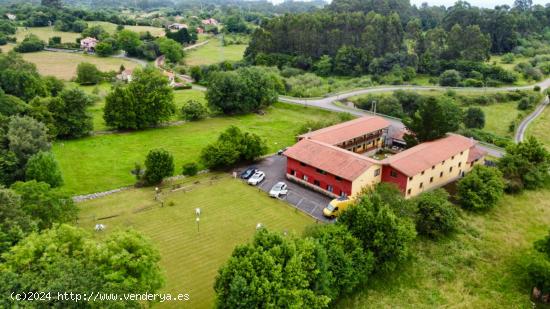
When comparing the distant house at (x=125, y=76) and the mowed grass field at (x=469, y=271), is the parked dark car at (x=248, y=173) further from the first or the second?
the distant house at (x=125, y=76)

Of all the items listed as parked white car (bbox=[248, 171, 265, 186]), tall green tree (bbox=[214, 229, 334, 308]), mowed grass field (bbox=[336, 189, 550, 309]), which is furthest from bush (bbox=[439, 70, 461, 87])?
tall green tree (bbox=[214, 229, 334, 308])

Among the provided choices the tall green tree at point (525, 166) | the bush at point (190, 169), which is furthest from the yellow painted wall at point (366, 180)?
the bush at point (190, 169)

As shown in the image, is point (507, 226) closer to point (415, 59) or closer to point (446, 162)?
point (446, 162)

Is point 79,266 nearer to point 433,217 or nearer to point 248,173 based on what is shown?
point 433,217

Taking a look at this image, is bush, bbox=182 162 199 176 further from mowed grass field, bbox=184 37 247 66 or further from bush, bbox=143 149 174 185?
mowed grass field, bbox=184 37 247 66

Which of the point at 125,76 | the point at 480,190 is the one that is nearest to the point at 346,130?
the point at 480,190
